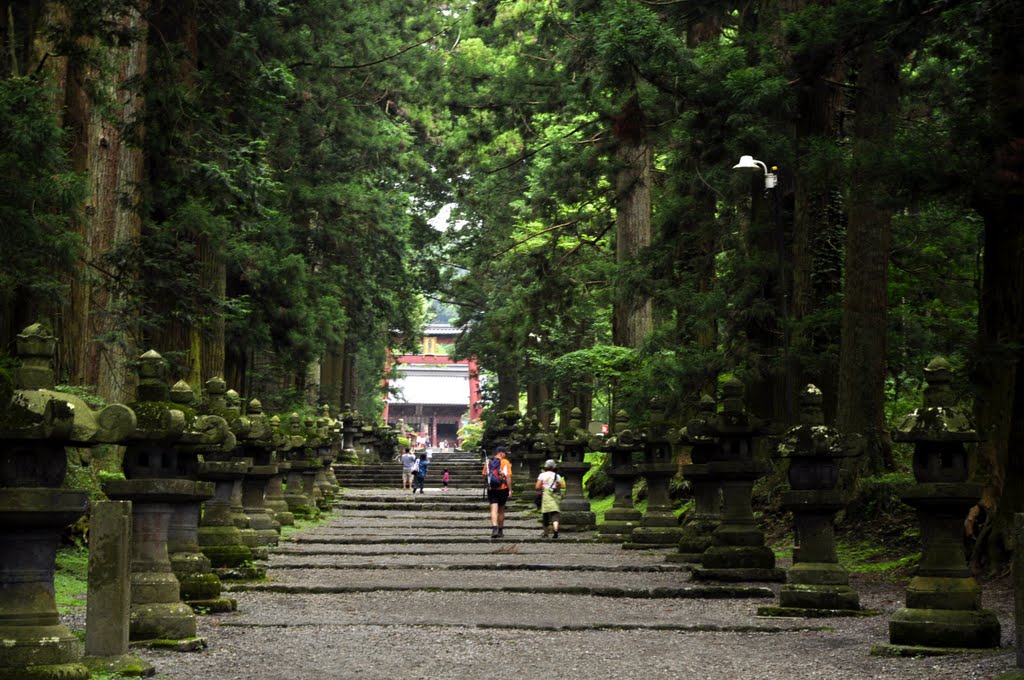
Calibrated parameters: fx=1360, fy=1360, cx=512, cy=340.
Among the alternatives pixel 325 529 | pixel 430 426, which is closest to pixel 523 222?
pixel 325 529

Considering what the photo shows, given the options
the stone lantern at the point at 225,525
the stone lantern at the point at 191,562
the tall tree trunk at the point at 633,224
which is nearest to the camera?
the stone lantern at the point at 191,562

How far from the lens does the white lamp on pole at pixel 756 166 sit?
18.9 m

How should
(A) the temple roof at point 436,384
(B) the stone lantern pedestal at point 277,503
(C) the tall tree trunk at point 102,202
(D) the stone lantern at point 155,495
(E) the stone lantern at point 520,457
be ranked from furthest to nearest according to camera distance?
(A) the temple roof at point 436,384
(E) the stone lantern at point 520,457
(B) the stone lantern pedestal at point 277,503
(C) the tall tree trunk at point 102,202
(D) the stone lantern at point 155,495

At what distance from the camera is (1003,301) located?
14.0 meters

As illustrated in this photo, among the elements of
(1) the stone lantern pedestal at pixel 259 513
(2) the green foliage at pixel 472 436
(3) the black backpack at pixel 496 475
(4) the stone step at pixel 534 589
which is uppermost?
(2) the green foliage at pixel 472 436

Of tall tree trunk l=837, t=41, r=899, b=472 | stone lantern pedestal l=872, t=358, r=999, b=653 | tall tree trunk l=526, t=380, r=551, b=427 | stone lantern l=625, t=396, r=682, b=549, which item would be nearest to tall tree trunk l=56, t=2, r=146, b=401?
stone lantern l=625, t=396, r=682, b=549

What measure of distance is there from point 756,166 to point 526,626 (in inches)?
367

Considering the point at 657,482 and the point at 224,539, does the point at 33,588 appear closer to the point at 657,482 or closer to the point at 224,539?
the point at 224,539

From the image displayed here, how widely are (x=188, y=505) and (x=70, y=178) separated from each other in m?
4.12

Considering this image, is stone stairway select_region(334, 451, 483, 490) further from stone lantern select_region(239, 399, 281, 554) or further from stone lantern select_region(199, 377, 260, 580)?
stone lantern select_region(199, 377, 260, 580)

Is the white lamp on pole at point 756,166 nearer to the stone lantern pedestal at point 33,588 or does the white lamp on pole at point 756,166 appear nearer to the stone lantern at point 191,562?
the stone lantern at point 191,562

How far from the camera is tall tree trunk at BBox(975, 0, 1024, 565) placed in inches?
510

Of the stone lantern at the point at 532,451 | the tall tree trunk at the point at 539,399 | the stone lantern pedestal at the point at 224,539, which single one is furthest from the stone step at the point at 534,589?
the tall tree trunk at the point at 539,399

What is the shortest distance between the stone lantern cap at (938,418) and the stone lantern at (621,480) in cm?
1212
